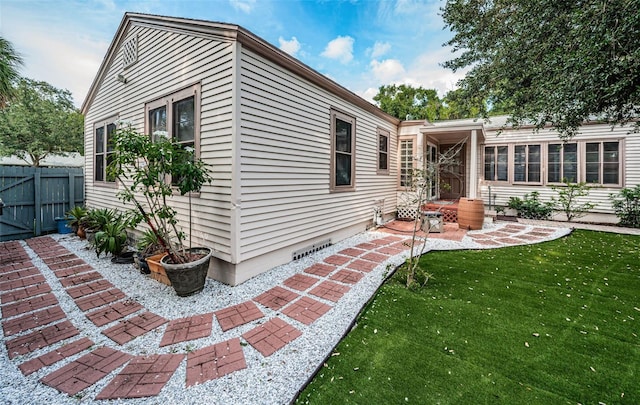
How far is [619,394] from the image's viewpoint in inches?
72.2

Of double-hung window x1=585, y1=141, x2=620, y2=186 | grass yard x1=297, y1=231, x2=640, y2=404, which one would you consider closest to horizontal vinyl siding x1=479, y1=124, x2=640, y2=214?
double-hung window x1=585, y1=141, x2=620, y2=186

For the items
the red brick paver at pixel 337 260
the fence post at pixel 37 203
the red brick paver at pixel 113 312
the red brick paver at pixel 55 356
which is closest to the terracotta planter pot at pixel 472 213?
the red brick paver at pixel 337 260

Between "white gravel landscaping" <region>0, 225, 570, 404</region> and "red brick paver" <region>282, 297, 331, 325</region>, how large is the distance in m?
0.08

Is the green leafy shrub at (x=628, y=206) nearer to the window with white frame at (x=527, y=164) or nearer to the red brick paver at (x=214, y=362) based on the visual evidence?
the window with white frame at (x=527, y=164)

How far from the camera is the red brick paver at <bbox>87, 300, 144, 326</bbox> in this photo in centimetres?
289

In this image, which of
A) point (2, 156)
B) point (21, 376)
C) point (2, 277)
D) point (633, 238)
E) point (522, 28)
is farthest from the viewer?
point (2, 156)

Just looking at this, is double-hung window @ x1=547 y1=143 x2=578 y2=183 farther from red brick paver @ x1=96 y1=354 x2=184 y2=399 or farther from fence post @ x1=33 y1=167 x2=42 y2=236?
fence post @ x1=33 y1=167 x2=42 y2=236

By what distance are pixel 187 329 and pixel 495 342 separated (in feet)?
9.91

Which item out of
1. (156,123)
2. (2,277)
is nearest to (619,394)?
(156,123)

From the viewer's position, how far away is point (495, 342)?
8.00 ft

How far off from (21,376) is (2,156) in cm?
2086

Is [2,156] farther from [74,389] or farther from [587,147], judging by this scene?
[587,147]

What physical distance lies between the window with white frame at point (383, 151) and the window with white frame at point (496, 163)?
5.09 metres

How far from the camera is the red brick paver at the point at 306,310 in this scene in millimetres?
2889
